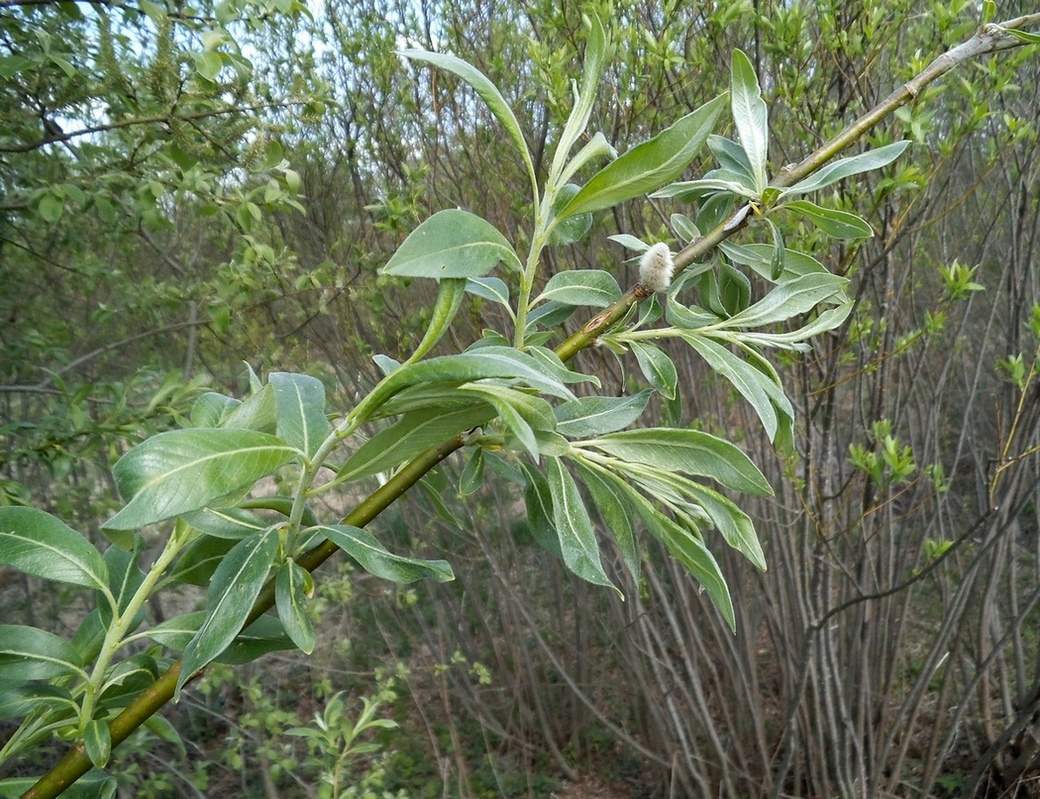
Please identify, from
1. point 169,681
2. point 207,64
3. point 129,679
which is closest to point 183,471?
point 169,681

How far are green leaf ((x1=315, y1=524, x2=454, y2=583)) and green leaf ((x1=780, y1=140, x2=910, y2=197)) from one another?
46 cm

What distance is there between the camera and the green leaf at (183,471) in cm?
43

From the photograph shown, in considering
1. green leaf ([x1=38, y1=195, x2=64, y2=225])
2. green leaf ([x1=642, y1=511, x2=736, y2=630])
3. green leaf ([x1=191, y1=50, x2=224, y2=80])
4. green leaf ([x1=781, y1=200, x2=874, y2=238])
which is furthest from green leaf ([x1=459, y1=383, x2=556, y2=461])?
green leaf ([x1=38, y1=195, x2=64, y2=225])

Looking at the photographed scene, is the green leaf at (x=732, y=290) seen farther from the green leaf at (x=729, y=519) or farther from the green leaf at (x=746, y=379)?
the green leaf at (x=729, y=519)

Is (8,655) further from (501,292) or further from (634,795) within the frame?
(634,795)

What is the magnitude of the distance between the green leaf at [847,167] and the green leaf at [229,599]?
0.55 m

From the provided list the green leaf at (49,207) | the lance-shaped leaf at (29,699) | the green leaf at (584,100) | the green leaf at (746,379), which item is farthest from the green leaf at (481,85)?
the green leaf at (49,207)

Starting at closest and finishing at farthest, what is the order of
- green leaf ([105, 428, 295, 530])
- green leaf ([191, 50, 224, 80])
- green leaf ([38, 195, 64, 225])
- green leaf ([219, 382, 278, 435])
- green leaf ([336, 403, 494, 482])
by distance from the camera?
1. green leaf ([105, 428, 295, 530])
2. green leaf ([336, 403, 494, 482])
3. green leaf ([219, 382, 278, 435])
4. green leaf ([191, 50, 224, 80])
5. green leaf ([38, 195, 64, 225])

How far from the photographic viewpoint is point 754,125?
27.3 inches

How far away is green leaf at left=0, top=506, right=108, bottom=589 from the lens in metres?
0.57

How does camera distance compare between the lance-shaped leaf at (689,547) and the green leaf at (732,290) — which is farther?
the green leaf at (732,290)

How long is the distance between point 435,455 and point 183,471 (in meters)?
0.20

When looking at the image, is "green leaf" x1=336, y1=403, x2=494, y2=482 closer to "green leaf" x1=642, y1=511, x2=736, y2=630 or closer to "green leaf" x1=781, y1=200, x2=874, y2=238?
"green leaf" x1=642, y1=511, x2=736, y2=630

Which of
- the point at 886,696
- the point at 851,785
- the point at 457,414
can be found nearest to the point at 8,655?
the point at 457,414
